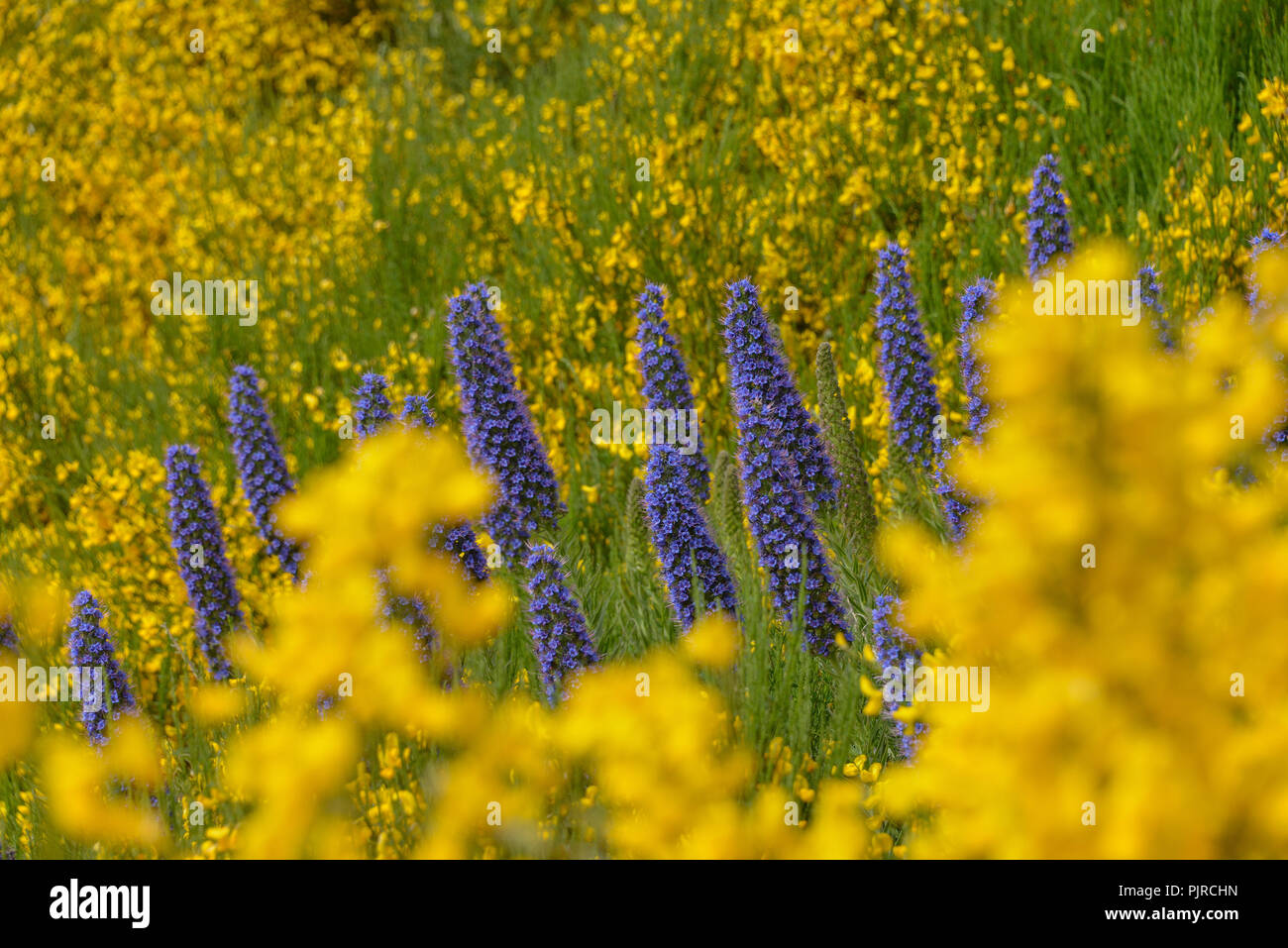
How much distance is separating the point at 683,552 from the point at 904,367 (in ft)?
2.73

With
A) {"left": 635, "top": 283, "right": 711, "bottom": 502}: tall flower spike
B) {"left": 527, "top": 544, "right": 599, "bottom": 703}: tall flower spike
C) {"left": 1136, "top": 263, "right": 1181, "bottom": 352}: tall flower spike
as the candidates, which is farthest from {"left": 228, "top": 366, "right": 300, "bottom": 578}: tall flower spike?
{"left": 1136, "top": 263, "right": 1181, "bottom": 352}: tall flower spike

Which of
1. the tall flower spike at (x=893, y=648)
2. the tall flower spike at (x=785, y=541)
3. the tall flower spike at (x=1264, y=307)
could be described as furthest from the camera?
the tall flower spike at (x=785, y=541)

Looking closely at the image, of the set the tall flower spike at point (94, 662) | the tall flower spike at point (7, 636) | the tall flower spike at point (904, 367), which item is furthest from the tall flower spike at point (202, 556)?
the tall flower spike at point (904, 367)

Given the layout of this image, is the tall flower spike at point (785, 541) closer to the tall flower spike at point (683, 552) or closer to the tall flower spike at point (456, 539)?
the tall flower spike at point (683, 552)

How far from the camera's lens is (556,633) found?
7.70ft

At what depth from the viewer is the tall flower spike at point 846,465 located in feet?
9.29

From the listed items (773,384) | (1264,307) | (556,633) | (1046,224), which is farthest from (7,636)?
(1264,307)

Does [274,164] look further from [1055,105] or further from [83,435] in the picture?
[1055,105]

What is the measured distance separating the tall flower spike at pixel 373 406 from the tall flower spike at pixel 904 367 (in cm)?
124

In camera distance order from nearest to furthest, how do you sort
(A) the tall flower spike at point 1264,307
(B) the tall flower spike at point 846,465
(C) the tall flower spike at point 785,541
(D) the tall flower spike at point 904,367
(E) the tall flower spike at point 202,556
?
1. (A) the tall flower spike at point 1264,307
2. (C) the tall flower spike at point 785,541
3. (B) the tall flower spike at point 846,465
4. (D) the tall flower spike at point 904,367
5. (E) the tall flower spike at point 202,556

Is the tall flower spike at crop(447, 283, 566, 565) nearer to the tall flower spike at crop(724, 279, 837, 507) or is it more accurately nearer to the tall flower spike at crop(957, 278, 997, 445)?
the tall flower spike at crop(724, 279, 837, 507)

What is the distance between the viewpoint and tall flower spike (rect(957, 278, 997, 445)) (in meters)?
2.66
